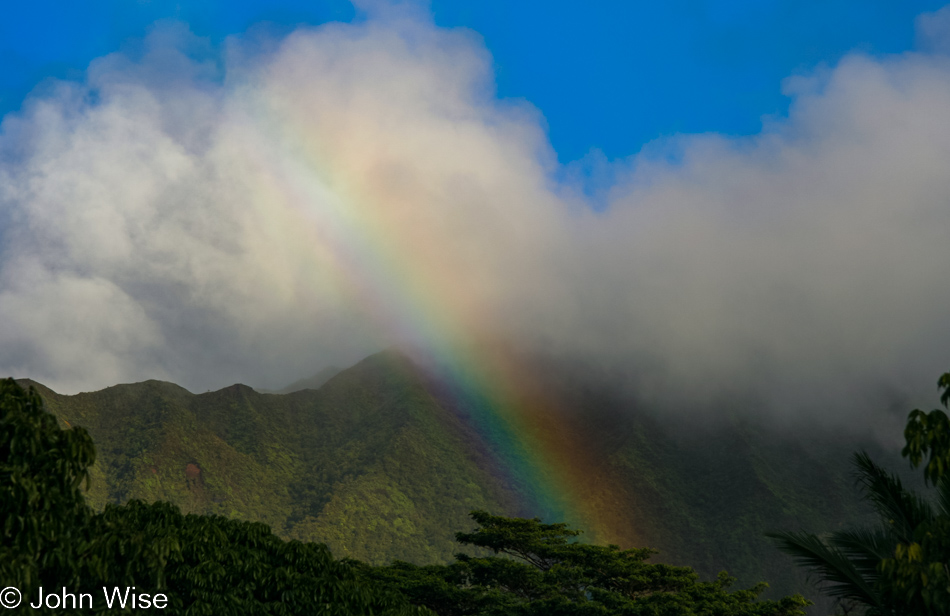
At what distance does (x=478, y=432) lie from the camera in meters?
187

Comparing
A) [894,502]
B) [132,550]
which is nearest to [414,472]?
[132,550]

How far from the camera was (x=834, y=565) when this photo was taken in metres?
9.07

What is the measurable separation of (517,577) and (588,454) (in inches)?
5957

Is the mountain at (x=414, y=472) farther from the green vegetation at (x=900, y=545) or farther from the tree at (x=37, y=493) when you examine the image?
the green vegetation at (x=900, y=545)

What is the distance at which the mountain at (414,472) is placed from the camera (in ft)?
422

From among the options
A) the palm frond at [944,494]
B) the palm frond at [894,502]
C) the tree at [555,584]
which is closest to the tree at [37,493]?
the palm frond at [894,502]

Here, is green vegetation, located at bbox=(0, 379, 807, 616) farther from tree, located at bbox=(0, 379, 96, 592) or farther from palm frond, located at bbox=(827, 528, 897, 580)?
palm frond, located at bbox=(827, 528, 897, 580)

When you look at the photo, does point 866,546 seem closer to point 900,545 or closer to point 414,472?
point 900,545

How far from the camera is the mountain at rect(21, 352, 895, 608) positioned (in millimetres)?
128625

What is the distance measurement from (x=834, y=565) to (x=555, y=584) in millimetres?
28138

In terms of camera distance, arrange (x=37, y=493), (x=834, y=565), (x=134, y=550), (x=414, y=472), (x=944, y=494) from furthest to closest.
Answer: (x=414, y=472) < (x=134, y=550) < (x=834, y=565) < (x=944, y=494) < (x=37, y=493)

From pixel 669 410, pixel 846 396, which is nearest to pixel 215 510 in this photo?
pixel 669 410

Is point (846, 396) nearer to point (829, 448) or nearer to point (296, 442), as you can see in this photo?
point (829, 448)

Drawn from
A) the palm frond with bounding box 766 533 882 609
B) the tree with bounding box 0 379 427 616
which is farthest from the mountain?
the palm frond with bounding box 766 533 882 609
